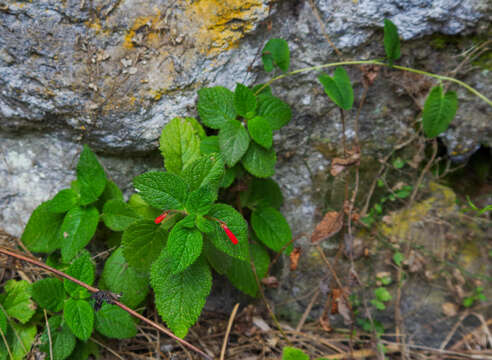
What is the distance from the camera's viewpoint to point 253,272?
1.62 metres

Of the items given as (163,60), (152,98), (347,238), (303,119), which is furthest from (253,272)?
(163,60)

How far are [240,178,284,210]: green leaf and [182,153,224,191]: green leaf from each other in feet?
1.23

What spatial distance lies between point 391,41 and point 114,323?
166 centimetres

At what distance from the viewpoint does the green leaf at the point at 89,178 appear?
1.45m

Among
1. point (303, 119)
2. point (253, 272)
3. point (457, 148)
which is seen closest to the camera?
point (253, 272)

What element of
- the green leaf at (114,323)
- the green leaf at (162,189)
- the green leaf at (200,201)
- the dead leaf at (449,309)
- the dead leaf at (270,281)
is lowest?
the dead leaf at (449,309)

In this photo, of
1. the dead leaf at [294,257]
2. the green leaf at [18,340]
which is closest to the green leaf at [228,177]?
the dead leaf at [294,257]

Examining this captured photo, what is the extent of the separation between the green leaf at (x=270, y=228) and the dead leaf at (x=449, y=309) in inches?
38.2

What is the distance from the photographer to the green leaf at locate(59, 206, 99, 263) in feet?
4.59

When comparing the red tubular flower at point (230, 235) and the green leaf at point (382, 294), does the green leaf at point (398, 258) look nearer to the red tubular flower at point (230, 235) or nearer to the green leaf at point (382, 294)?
the green leaf at point (382, 294)

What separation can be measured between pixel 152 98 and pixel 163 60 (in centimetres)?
17

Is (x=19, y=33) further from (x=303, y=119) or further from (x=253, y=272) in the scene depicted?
(x=253, y=272)

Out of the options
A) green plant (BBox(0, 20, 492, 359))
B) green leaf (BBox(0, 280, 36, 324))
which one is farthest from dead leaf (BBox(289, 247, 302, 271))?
green leaf (BBox(0, 280, 36, 324))

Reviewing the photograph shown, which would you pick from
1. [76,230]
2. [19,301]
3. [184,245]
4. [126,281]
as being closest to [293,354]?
[184,245]
